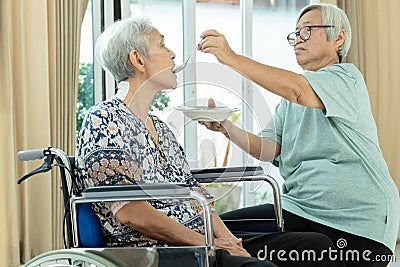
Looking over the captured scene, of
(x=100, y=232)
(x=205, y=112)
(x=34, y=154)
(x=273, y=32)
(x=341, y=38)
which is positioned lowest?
(x=100, y=232)

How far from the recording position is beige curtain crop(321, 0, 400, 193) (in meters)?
4.62

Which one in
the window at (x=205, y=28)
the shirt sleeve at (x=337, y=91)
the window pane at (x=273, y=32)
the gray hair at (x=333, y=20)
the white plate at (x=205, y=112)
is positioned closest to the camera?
the white plate at (x=205, y=112)

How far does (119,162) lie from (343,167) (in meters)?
0.94

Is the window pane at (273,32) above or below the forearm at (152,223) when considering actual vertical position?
above

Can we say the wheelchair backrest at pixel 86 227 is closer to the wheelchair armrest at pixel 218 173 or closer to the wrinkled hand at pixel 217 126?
the wheelchair armrest at pixel 218 173

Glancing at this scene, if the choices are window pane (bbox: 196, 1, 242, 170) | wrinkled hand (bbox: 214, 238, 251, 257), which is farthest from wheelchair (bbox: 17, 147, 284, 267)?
window pane (bbox: 196, 1, 242, 170)

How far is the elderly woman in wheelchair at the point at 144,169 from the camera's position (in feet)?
7.00

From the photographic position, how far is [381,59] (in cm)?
470

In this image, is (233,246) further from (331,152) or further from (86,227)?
(331,152)

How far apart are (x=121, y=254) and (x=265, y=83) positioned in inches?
33.8

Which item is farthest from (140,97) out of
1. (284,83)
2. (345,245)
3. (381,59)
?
(381,59)

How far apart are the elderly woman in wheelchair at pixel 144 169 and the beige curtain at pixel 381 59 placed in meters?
2.42

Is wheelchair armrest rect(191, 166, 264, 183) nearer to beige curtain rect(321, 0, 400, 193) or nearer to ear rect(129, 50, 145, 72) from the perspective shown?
ear rect(129, 50, 145, 72)

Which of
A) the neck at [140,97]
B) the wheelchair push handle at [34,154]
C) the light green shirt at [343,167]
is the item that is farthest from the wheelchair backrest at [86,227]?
the light green shirt at [343,167]
